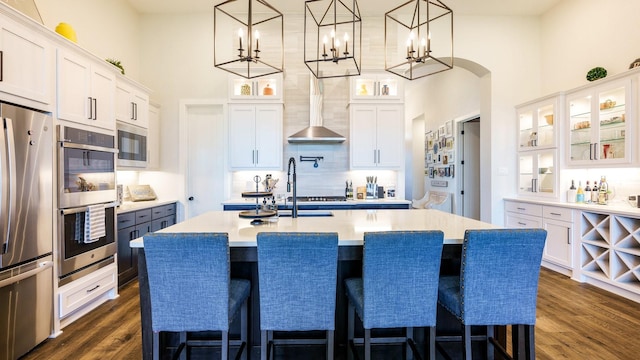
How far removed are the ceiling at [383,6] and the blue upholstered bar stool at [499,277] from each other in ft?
13.6

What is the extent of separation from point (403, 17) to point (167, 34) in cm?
377

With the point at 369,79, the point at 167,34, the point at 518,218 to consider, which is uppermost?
the point at 167,34

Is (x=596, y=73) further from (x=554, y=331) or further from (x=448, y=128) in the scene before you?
(x=554, y=331)

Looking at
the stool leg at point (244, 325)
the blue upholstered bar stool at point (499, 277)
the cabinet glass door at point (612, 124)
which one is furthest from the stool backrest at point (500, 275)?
the cabinet glass door at point (612, 124)

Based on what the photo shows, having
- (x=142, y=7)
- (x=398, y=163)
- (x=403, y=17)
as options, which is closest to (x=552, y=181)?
(x=398, y=163)

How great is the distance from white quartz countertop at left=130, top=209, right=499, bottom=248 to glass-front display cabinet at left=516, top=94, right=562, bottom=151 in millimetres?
2839

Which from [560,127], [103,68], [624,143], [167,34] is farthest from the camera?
[167,34]

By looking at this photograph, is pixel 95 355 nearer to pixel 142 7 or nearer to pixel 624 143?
pixel 142 7

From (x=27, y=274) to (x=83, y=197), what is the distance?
2.55ft

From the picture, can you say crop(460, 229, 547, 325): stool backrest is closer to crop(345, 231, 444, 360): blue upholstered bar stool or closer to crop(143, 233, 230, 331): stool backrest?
crop(345, 231, 444, 360): blue upholstered bar stool

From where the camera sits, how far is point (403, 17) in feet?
16.0

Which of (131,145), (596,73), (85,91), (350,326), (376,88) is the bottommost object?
(350,326)

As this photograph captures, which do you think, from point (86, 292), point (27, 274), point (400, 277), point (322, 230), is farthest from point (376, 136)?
point (27, 274)

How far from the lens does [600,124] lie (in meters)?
3.62
